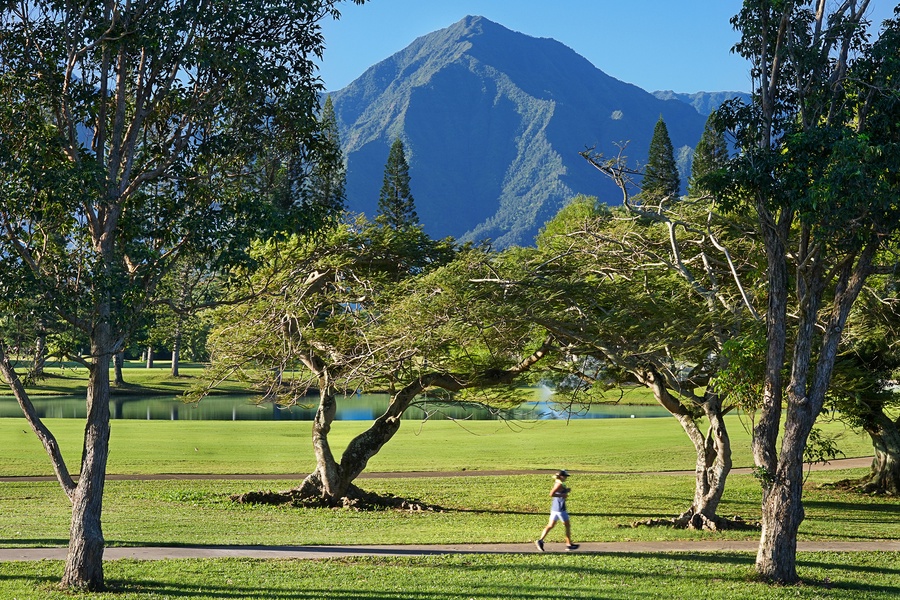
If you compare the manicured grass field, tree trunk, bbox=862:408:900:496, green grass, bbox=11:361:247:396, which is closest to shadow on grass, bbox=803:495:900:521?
tree trunk, bbox=862:408:900:496

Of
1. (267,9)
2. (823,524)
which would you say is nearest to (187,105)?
(267,9)

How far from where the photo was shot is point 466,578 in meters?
11.9

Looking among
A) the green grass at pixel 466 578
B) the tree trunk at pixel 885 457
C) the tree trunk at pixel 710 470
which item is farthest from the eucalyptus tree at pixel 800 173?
the tree trunk at pixel 885 457

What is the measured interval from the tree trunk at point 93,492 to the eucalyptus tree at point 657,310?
7722mm

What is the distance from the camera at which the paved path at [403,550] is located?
44.3ft

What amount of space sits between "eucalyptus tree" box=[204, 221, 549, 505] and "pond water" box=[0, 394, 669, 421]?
24421 mm

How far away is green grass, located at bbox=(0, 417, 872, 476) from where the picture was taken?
28.0 m

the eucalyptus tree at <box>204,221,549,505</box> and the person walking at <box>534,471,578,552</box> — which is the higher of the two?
the eucalyptus tree at <box>204,221,549,505</box>

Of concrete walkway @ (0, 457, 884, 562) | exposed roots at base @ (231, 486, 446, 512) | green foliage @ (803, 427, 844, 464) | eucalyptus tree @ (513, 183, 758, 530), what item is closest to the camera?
concrete walkway @ (0, 457, 884, 562)

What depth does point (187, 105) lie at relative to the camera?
1229 cm

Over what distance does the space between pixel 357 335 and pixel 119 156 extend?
340 inches

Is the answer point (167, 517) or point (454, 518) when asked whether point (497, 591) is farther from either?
point (167, 517)

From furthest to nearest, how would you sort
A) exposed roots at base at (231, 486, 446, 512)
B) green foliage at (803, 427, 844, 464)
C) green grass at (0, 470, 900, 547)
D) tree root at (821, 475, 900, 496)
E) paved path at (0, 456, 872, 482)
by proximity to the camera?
1. paved path at (0, 456, 872, 482)
2. tree root at (821, 475, 900, 496)
3. exposed roots at base at (231, 486, 446, 512)
4. green foliage at (803, 427, 844, 464)
5. green grass at (0, 470, 900, 547)

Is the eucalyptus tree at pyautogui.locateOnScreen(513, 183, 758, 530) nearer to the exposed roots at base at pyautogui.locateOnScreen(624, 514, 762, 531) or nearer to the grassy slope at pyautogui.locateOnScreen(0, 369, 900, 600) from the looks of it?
the exposed roots at base at pyautogui.locateOnScreen(624, 514, 762, 531)
